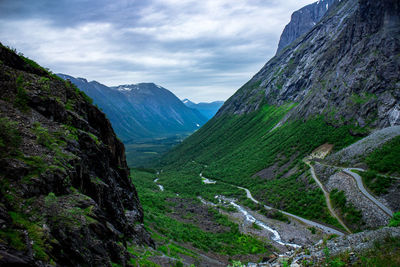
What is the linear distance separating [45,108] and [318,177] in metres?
54.6

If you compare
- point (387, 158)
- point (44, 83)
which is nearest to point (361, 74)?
point (387, 158)

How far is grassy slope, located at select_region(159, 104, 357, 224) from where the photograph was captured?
53.8 meters

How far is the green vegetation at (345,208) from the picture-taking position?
36.0 m

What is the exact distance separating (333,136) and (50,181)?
73.3 metres

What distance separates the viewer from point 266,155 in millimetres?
87500

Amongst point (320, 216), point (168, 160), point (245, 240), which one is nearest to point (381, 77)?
point (320, 216)

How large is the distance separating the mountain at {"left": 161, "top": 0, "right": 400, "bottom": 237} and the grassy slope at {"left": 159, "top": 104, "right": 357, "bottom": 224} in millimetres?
351

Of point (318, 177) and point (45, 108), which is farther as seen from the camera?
point (318, 177)

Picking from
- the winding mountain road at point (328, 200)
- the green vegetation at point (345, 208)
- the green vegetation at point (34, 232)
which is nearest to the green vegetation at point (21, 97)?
the green vegetation at point (34, 232)

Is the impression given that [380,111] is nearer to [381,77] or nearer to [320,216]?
[381,77]

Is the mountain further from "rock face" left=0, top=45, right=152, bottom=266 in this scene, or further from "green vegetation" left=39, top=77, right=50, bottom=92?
"green vegetation" left=39, top=77, right=50, bottom=92

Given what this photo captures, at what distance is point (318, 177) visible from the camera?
177 ft

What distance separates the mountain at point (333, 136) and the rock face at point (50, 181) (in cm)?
3503

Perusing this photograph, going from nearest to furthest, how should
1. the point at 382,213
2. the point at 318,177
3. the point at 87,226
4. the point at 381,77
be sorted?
the point at 87,226
the point at 382,213
the point at 318,177
the point at 381,77
